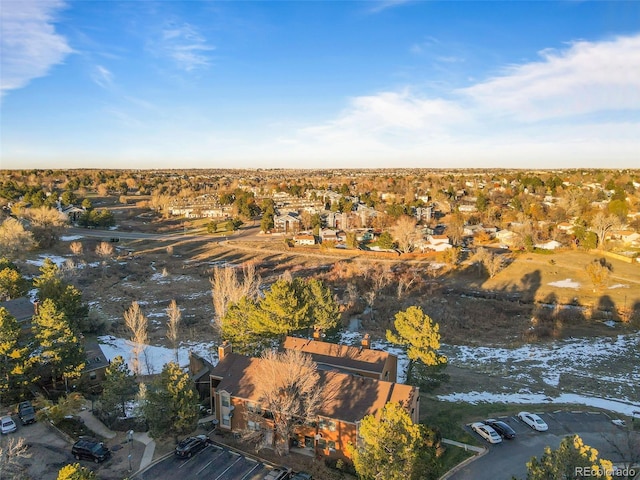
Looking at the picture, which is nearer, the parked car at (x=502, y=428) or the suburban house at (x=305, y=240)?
the parked car at (x=502, y=428)

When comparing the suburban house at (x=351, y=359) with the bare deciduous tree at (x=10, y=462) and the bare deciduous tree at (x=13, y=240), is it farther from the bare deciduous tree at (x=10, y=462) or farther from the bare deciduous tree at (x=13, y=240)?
the bare deciduous tree at (x=13, y=240)

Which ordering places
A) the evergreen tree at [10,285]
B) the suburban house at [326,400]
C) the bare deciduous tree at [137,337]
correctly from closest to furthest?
the suburban house at [326,400] < the bare deciduous tree at [137,337] < the evergreen tree at [10,285]

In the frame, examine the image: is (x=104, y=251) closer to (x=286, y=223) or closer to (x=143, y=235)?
(x=143, y=235)

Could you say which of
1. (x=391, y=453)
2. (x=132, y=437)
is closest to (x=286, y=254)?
(x=132, y=437)

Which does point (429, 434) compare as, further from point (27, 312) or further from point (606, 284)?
point (606, 284)

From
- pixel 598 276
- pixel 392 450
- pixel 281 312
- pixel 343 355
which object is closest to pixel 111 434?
pixel 281 312

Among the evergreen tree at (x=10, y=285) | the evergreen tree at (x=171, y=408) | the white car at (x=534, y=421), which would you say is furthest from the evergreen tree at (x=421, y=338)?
the evergreen tree at (x=10, y=285)

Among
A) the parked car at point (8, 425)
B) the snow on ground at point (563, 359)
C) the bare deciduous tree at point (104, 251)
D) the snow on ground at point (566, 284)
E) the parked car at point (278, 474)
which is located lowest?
the snow on ground at point (563, 359)

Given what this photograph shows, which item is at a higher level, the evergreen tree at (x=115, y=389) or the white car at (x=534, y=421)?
the evergreen tree at (x=115, y=389)
